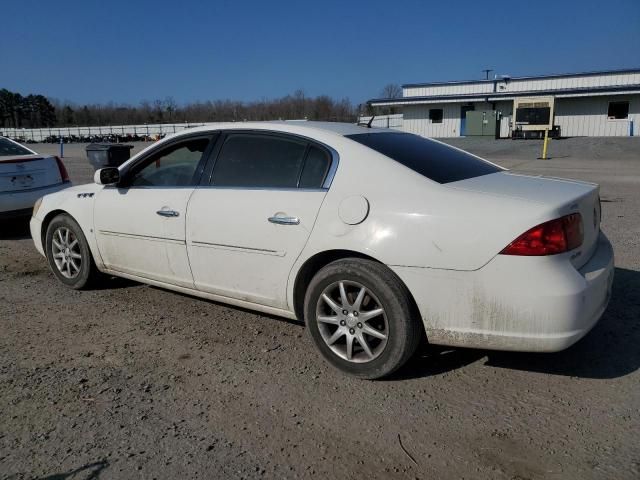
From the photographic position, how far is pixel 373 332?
10.5 feet

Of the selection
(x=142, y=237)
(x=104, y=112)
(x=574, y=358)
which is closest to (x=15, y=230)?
(x=142, y=237)

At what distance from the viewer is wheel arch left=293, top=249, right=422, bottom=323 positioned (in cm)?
328

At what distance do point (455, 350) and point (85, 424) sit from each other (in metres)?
2.37

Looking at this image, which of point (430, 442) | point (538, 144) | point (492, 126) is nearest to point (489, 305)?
point (430, 442)

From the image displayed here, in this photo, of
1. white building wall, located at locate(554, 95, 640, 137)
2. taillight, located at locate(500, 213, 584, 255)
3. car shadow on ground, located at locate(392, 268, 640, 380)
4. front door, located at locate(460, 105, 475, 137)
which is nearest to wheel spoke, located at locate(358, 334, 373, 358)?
car shadow on ground, located at locate(392, 268, 640, 380)

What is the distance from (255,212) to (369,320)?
1.07 metres

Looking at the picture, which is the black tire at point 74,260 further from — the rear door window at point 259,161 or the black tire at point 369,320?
the black tire at point 369,320

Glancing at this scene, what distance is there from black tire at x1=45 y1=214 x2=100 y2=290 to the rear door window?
5.75ft

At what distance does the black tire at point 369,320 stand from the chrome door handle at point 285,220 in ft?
1.17

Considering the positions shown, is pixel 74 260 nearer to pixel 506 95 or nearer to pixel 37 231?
pixel 37 231

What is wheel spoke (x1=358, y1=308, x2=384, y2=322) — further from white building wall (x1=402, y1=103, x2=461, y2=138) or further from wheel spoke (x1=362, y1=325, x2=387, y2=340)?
white building wall (x1=402, y1=103, x2=461, y2=138)

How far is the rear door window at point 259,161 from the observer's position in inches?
143

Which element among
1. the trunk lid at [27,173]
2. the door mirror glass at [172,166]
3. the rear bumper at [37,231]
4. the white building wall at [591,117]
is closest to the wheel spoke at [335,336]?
the door mirror glass at [172,166]

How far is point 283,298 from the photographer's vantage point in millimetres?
3572
